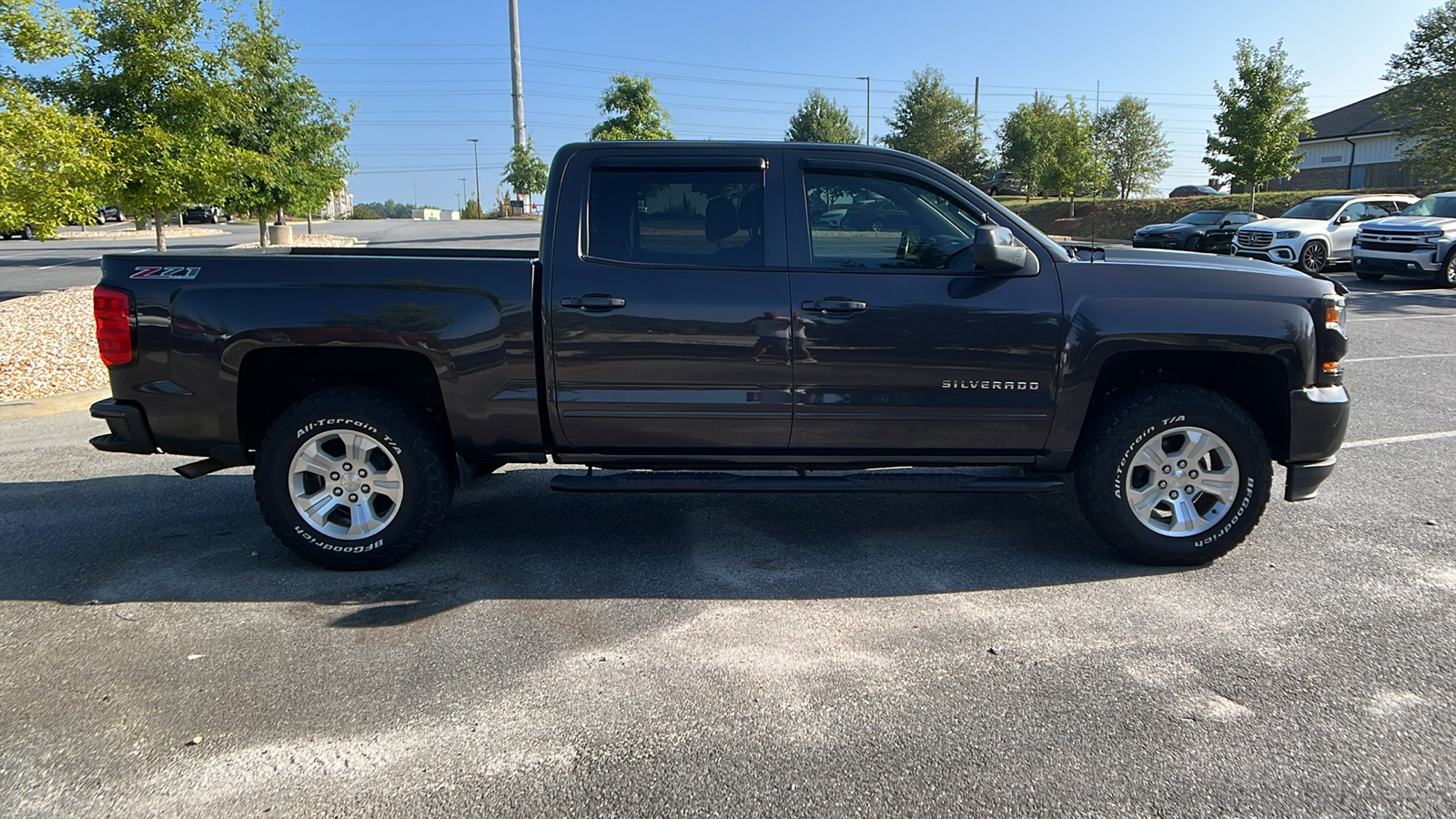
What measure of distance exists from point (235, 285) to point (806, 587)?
2.99 metres

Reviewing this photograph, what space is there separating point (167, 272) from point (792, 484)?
10.1 ft

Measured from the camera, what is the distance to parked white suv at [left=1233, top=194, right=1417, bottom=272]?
19969 millimetres

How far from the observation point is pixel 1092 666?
361 cm

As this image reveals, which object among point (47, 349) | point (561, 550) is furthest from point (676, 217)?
point (47, 349)

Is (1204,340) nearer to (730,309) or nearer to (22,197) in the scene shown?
(730,309)

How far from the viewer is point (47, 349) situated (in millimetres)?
10242

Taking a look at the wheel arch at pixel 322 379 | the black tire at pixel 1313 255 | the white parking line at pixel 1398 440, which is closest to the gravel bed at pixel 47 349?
the wheel arch at pixel 322 379

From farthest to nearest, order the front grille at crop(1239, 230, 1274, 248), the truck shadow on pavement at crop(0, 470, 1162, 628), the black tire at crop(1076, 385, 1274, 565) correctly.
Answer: the front grille at crop(1239, 230, 1274, 248) → the black tire at crop(1076, 385, 1274, 565) → the truck shadow on pavement at crop(0, 470, 1162, 628)

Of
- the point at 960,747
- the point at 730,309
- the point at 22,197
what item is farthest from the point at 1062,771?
the point at 22,197

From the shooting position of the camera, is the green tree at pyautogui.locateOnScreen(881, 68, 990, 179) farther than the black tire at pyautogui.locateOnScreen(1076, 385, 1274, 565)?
Yes

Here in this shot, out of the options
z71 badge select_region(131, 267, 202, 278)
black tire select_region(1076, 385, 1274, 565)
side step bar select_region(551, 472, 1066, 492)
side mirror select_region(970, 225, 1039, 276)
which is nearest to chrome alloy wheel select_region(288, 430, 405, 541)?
side step bar select_region(551, 472, 1066, 492)

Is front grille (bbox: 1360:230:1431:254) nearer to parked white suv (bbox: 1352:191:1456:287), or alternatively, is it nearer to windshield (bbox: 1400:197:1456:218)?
parked white suv (bbox: 1352:191:1456:287)

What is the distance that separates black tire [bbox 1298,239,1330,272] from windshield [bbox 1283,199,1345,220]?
0.91m

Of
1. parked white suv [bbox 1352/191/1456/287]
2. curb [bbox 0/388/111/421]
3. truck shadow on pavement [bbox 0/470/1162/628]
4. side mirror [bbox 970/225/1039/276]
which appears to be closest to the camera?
side mirror [bbox 970/225/1039/276]
